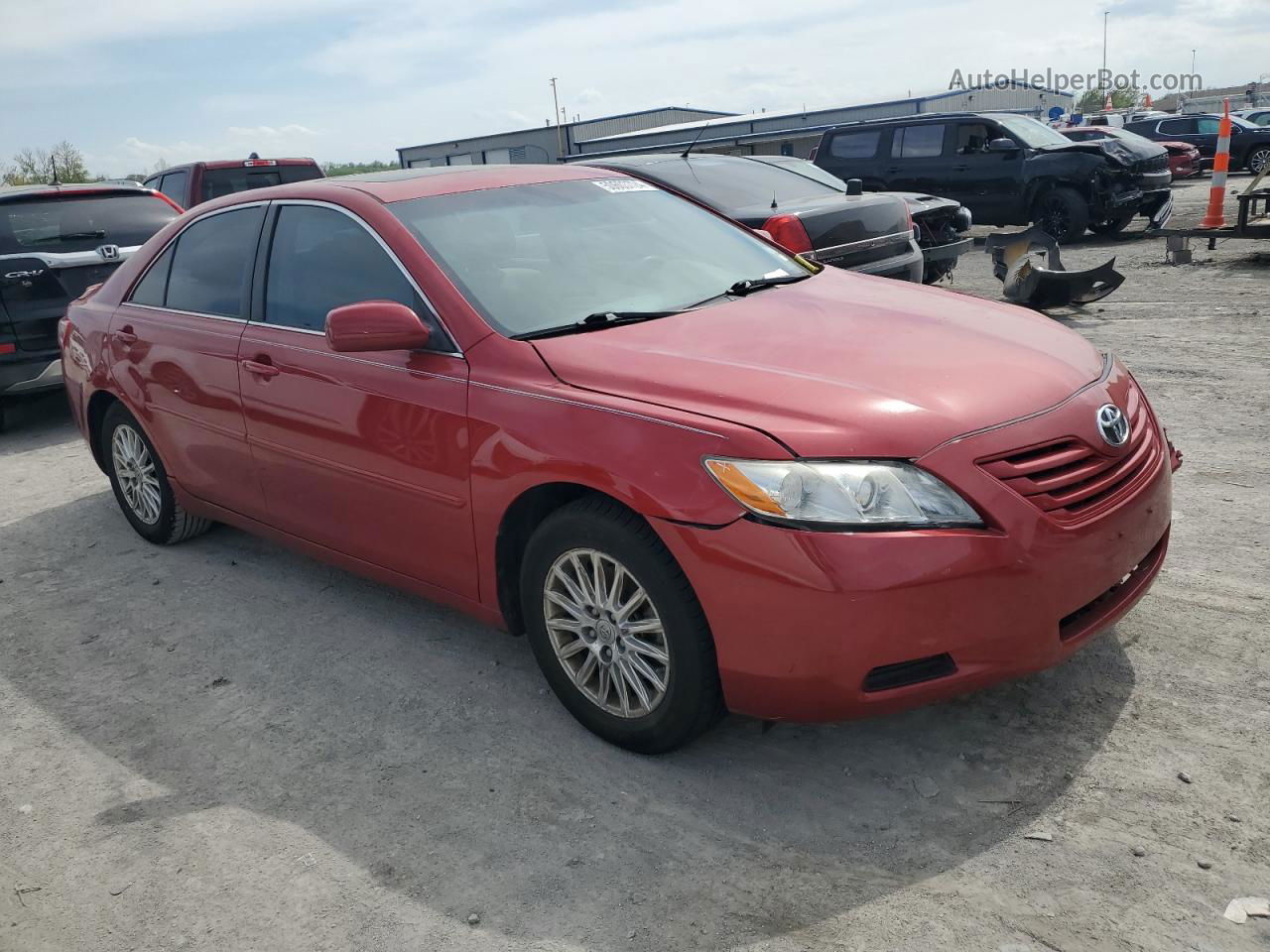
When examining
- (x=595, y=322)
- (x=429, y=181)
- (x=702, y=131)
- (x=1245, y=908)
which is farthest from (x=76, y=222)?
(x=702, y=131)

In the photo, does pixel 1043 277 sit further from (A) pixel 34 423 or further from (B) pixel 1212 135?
(B) pixel 1212 135

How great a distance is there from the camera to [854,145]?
16594mm

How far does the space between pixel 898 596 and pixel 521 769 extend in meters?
1.27

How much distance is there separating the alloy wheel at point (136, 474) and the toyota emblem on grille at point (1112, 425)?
13.6 ft

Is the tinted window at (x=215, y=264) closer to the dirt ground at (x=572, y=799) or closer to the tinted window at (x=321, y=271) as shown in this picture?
the tinted window at (x=321, y=271)

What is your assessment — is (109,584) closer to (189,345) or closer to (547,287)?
(189,345)

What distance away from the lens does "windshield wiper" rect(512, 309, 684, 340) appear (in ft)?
11.1

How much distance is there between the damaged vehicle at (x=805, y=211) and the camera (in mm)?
7586

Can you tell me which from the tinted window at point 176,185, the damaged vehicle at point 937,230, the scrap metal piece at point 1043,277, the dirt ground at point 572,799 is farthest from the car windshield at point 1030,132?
the dirt ground at point 572,799

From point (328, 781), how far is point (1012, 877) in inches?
75.3

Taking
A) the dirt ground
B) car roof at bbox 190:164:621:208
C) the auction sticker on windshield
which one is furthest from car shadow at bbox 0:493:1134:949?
the auction sticker on windshield

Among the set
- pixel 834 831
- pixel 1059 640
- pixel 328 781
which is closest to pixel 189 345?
pixel 328 781

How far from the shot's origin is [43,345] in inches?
300

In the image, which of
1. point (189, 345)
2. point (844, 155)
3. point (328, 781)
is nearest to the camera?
point (328, 781)
